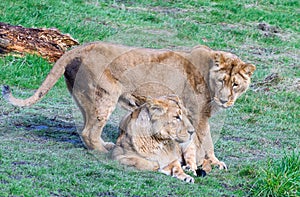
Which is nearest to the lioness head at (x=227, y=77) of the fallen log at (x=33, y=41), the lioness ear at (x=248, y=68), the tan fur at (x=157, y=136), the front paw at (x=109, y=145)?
the lioness ear at (x=248, y=68)

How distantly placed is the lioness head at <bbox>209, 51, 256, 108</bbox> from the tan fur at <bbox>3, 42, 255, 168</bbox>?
0.01 m

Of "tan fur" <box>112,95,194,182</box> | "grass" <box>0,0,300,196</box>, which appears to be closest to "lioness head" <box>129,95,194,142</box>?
"tan fur" <box>112,95,194,182</box>

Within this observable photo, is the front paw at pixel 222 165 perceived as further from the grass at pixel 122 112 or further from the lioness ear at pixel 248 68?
the lioness ear at pixel 248 68

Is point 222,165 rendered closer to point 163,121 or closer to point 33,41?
point 163,121

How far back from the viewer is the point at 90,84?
774 centimetres

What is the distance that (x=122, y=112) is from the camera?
8.06 meters

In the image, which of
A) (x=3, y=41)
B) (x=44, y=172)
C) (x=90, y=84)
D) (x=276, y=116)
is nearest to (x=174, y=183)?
(x=44, y=172)

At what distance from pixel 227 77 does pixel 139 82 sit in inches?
37.3

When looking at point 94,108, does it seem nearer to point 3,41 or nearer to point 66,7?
point 3,41

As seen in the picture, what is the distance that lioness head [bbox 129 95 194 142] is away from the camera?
23.1 ft

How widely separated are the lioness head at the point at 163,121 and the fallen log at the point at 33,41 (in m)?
4.74

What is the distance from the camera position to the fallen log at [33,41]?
11.3m

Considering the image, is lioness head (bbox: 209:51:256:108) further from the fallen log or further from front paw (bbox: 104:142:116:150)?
the fallen log

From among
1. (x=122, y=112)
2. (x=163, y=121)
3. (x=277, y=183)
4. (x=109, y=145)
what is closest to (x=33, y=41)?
(x=122, y=112)
